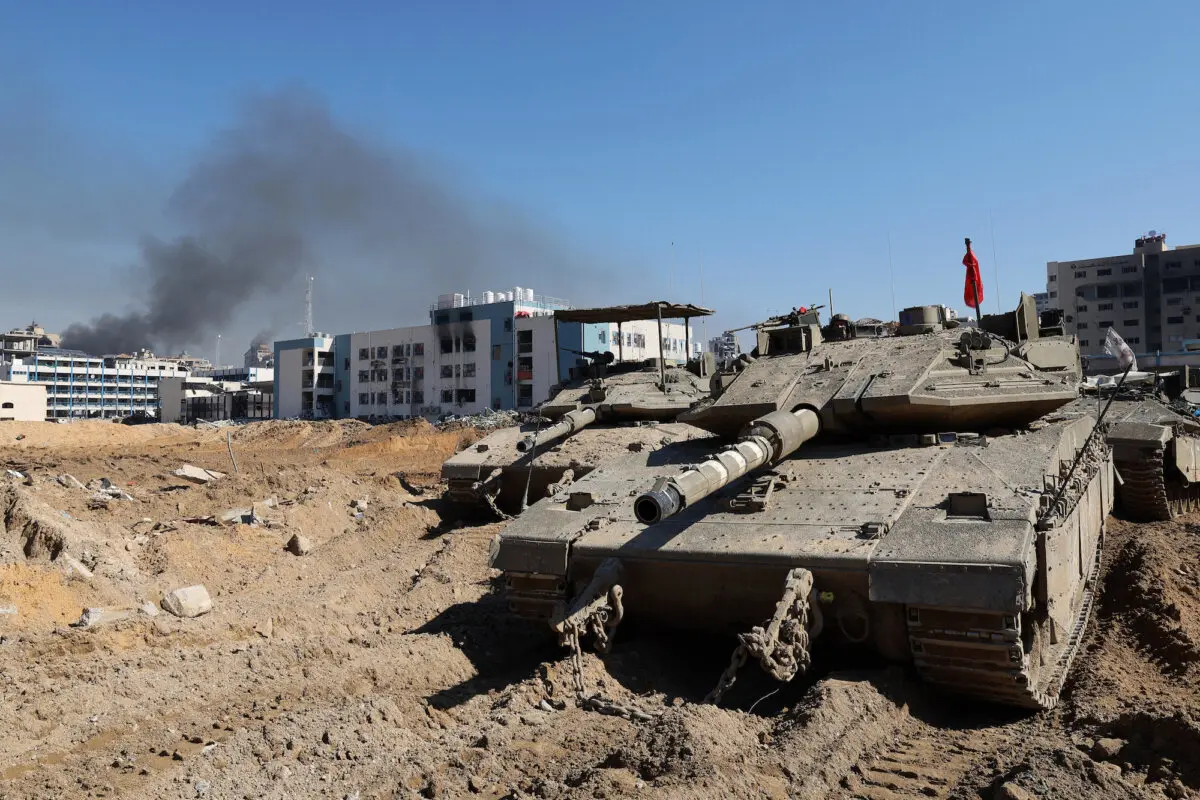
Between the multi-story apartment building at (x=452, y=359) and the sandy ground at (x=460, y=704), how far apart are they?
37.4m

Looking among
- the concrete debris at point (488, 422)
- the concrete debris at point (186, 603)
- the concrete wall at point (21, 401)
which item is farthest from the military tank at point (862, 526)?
the concrete wall at point (21, 401)

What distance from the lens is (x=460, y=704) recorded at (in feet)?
21.8

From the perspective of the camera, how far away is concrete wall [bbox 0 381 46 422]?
143 ft

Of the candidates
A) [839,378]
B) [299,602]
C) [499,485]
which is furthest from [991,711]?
[499,485]

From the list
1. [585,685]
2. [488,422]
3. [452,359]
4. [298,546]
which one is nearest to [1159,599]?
[585,685]

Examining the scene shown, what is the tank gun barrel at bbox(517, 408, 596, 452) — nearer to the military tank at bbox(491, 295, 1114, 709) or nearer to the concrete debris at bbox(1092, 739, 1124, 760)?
the military tank at bbox(491, 295, 1114, 709)

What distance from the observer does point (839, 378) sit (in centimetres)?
910

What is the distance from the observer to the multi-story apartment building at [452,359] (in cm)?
4997

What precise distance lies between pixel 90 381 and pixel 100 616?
88625 millimetres

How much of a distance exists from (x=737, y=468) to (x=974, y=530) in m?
1.72

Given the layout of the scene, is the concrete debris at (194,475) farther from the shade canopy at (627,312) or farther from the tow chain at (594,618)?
the tow chain at (594,618)

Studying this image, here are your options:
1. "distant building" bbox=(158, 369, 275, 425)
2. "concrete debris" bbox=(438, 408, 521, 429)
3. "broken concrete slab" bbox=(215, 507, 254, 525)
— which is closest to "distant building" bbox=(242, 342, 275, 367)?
"distant building" bbox=(158, 369, 275, 425)

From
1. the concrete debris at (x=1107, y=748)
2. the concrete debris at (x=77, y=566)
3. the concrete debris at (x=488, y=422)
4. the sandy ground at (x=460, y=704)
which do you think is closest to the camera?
the sandy ground at (x=460, y=704)

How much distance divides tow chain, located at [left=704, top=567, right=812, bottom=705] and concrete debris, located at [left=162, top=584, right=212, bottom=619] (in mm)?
5628
